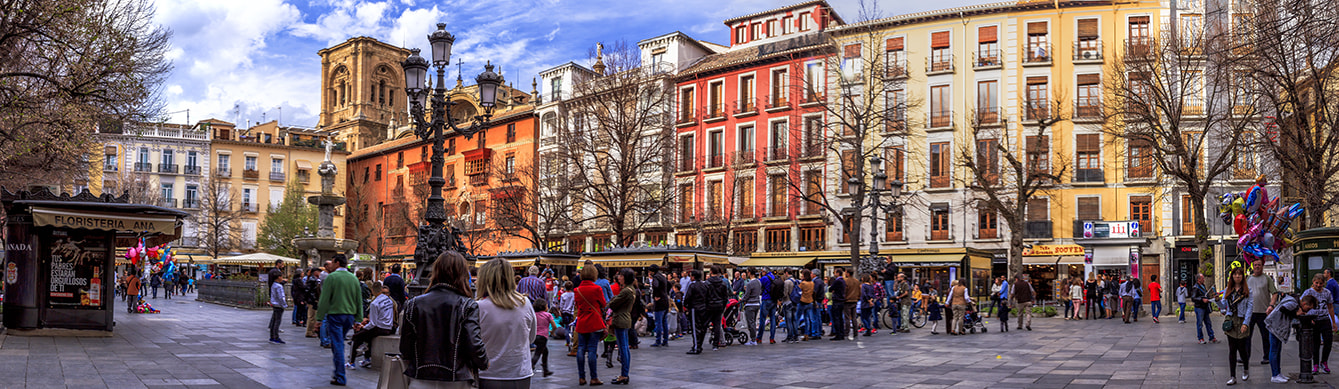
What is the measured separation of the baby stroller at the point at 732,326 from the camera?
17.8 m

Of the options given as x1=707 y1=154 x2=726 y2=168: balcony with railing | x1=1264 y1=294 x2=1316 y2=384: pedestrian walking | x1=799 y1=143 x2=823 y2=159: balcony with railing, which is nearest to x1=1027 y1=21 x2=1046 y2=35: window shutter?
x1=799 y1=143 x2=823 y2=159: balcony with railing

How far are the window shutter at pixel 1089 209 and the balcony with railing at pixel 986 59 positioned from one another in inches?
259

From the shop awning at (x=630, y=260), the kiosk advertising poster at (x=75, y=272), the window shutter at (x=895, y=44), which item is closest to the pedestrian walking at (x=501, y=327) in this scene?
the kiosk advertising poster at (x=75, y=272)

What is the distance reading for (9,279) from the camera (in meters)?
16.0

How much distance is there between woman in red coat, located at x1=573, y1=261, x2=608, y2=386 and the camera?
1102cm

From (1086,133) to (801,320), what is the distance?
26.3m

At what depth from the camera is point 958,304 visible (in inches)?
810

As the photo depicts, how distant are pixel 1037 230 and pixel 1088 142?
4104mm

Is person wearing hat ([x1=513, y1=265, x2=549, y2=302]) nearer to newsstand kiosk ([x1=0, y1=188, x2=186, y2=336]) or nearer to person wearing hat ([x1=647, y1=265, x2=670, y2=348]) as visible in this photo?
person wearing hat ([x1=647, y1=265, x2=670, y2=348])

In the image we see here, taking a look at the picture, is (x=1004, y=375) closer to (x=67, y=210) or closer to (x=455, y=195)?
(x=67, y=210)

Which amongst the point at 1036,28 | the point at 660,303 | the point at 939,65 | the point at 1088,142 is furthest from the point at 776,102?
the point at 660,303

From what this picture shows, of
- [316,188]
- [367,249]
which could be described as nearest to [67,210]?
[367,249]

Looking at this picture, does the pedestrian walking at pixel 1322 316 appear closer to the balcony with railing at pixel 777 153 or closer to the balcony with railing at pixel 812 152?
the balcony with railing at pixel 812 152

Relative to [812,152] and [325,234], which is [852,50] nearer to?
[812,152]
